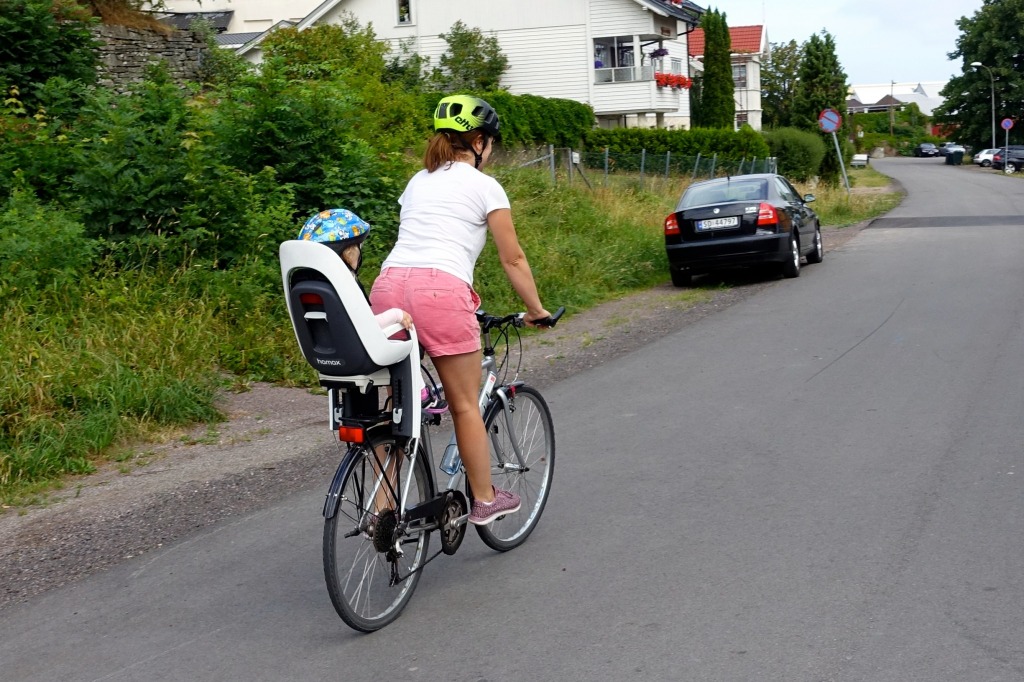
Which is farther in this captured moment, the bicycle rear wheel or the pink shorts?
the pink shorts

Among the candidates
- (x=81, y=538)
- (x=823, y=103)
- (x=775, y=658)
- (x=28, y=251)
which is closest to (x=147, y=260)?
(x=28, y=251)

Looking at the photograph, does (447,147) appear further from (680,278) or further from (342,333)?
(680,278)

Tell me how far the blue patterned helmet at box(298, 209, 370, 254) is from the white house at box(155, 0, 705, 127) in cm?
4590

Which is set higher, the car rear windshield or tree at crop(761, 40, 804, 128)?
tree at crop(761, 40, 804, 128)

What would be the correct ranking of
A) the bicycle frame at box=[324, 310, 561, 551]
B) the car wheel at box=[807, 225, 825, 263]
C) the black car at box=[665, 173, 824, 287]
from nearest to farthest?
the bicycle frame at box=[324, 310, 561, 551]
the black car at box=[665, 173, 824, 287]
the car wheel at box=[807, 225, 825, 263]

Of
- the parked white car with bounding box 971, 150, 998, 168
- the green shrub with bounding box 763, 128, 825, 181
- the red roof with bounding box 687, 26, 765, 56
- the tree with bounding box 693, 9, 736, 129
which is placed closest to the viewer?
the green shrub with bounding box 763, 128, 825, 181

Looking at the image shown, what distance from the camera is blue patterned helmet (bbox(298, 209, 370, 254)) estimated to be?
450cm

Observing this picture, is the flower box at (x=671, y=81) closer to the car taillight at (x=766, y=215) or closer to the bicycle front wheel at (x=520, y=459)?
the car taillight at (x=766, y=215)

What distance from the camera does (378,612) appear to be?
4535 millimetres

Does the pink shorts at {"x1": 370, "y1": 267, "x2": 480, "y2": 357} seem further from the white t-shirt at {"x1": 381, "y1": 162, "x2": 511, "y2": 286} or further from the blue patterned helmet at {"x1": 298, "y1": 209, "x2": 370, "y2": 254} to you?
the blue patterned helmet at {"x1": 298, "y1": 209, "x2": 370, "y2": 254}

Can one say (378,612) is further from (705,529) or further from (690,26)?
(690,26)

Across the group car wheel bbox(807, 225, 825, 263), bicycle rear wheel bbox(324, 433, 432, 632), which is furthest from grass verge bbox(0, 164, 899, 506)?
car wheel bbox(807, 225, 825, 263)

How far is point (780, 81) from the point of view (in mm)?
92188

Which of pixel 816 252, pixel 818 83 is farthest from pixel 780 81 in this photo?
pixel 816 252
